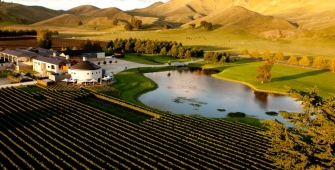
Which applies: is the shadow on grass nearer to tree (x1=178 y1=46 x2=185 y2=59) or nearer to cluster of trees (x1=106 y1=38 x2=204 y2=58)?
cluster of trees (x1=106 y1=38 x2=204 y2=58)

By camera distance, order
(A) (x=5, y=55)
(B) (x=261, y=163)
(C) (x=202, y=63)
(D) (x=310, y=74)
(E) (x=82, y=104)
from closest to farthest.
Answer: (B) (x=261, y=163) → (E) (x=82, y=104) → (D) (x=310, y=74) → (A) (x=5, y=55) → (C) (x=202, y=63)

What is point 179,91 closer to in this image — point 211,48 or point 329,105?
point 329,105

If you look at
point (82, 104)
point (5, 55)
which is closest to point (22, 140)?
point (82, 104)

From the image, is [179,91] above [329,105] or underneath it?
underneath

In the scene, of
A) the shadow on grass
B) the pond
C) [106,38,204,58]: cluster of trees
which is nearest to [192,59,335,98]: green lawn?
the shadow on grass

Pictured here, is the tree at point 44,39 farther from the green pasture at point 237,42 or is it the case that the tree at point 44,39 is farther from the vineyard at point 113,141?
the vineyard at point 113,141

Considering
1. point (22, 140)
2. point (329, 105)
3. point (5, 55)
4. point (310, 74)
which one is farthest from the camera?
point (5, 55)
